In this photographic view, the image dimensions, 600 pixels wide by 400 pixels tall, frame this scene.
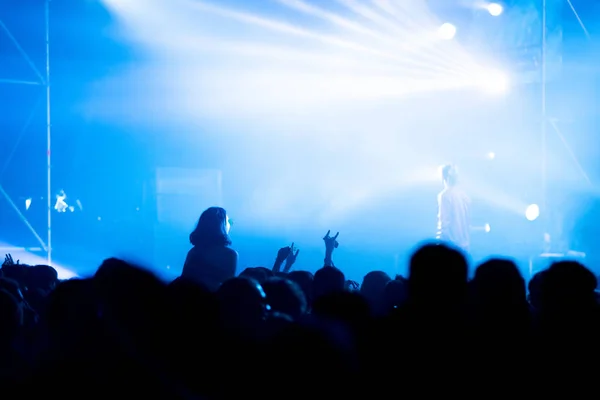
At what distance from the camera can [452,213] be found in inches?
324

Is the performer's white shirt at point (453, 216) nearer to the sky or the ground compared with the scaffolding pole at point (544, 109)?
nearer to the ground

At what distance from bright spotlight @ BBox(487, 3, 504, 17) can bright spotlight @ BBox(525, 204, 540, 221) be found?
3029mm

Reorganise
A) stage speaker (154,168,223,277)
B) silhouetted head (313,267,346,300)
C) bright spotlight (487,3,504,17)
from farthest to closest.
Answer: stage speaker (154,168,223,277) → bright spotlight (487,3,504,17) → silhouetted head (313,267,346,300)

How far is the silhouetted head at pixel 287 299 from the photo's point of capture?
2785 mm

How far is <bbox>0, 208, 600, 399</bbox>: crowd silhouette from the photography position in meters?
2.09

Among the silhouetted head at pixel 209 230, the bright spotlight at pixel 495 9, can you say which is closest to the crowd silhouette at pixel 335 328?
the silhouetted head at pixel 209 230

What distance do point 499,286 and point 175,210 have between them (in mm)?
9698

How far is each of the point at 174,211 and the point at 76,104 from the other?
245 centimetres

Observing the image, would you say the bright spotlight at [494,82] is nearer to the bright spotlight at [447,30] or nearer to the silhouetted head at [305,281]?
the bright spotlight at [447,30]

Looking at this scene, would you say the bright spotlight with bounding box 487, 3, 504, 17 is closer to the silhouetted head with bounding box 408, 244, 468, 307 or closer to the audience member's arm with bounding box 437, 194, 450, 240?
the audience member's arm with bounding box 437, 194, 450, 240

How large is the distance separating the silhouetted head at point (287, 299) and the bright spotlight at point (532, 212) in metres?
8.51

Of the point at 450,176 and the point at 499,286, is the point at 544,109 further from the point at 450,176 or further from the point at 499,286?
the point at 499,286

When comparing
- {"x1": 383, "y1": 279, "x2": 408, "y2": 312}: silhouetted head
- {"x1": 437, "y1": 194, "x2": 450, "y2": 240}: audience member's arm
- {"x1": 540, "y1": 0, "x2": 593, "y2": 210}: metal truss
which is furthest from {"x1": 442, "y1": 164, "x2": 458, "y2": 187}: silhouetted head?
{"x1": 383, "y1": 279, "x2": 408, "y2": 312}: silhouetted head

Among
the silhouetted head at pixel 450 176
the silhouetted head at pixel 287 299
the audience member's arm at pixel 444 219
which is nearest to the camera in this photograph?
the silhouetted head at pixel 287 299
